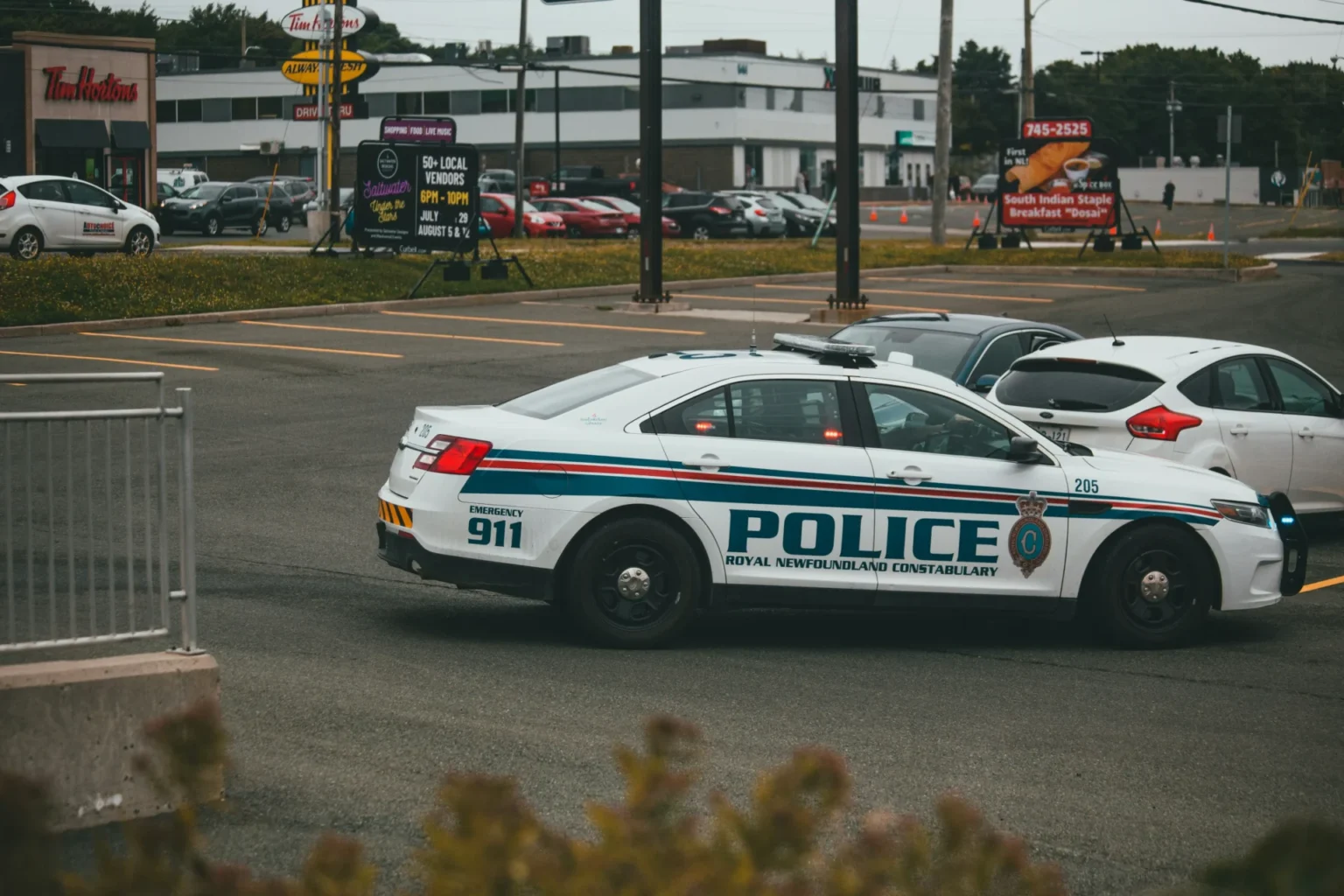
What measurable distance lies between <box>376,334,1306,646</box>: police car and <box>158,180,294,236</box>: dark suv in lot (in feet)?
138

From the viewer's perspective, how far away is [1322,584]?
1154cm

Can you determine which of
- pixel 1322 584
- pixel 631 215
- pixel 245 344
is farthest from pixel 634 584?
→ pixel 631 215

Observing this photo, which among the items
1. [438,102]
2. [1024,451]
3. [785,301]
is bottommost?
[1024,451]

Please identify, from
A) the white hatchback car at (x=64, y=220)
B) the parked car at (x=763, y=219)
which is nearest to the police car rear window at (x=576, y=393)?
the white hatchback car at (x=64, y=220)

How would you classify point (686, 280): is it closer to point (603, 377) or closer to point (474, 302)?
point (474, 302)

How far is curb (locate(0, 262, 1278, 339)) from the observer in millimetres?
25089

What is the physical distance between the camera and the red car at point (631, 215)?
54.5 meters

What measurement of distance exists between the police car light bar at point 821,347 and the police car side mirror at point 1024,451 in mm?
949

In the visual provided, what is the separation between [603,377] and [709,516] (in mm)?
1201

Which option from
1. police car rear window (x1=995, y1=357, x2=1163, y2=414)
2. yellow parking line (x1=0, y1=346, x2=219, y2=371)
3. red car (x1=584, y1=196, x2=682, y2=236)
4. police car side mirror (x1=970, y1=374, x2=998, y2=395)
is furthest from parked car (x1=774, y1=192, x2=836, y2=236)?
police car rear window (x1=995, y1=357, x2=1163, y2=414)

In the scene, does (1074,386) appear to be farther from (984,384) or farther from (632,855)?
(632,855)

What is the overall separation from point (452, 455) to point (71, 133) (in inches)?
1984

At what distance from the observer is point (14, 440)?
19.1ft

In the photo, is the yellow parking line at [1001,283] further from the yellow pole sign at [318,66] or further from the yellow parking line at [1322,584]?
the yellow parking line at [1322,584]
